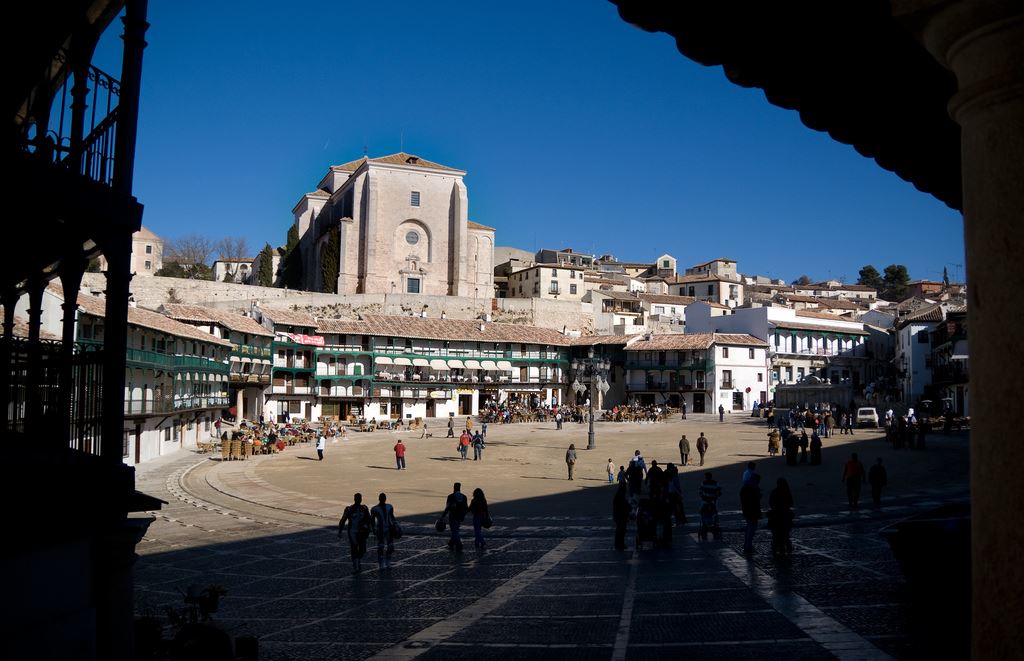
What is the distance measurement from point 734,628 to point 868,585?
3272 mm

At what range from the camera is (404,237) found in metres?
82.9

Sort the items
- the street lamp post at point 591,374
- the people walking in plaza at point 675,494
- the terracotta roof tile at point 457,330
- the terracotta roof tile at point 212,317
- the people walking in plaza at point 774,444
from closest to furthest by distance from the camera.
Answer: the people walking in plaza at point 675,494 → the people walking in plaza at point 774,444 → the street lamp post at point 591,374 → the terracotta roof tile at point 212,317 → the terracotta roof tile at point 457,330

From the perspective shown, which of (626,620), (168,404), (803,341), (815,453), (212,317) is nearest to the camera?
(626,620)

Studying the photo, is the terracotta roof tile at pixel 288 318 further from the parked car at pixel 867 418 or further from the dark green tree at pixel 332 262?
the parked car at pixel 867 418

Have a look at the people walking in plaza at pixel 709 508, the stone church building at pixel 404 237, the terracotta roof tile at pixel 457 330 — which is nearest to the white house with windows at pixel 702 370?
the terracotta roof tile at pixel 457 330

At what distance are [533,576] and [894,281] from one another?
13772 centimetres

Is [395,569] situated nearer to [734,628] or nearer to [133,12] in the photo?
[734,628]

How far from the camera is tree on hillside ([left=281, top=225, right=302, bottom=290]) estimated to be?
94062 mm

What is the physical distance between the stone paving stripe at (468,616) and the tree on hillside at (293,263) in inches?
3321

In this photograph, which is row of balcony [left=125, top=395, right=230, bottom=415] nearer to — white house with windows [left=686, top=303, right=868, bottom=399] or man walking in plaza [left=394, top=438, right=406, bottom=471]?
man walking in plaza [left=394, top=438, right=406, bottom=471]

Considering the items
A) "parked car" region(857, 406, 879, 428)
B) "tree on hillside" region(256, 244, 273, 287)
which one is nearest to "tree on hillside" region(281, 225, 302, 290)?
"tree on hillside" region(256, 244, 273, 287)

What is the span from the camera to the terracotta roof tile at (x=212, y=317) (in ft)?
162

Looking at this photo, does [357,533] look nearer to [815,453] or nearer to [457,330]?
[815,453]

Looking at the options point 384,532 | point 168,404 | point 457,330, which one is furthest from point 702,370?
point 384,532
